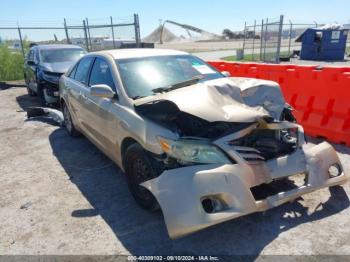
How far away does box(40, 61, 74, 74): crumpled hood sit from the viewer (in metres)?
9.38

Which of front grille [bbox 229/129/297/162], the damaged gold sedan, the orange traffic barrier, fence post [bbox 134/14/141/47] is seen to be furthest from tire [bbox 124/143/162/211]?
fence post [bbox 134/14/141/47]

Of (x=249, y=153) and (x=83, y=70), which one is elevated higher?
(x=83, y=70)

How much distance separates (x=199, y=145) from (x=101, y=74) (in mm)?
2256

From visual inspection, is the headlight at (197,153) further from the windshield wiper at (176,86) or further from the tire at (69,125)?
the tire at (69,125)

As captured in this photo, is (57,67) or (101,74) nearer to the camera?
(101,74)

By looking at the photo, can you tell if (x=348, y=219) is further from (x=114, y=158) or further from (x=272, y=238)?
(x=114, y=158)

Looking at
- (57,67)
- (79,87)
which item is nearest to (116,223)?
(79,87)

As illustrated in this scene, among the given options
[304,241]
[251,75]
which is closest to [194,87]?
[304,241]

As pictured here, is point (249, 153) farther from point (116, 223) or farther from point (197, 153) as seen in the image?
point (116, 223)

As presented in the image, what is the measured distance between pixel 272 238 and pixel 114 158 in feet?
6.99

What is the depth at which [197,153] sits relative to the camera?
2879 mm

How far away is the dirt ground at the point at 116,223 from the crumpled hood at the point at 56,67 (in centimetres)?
508

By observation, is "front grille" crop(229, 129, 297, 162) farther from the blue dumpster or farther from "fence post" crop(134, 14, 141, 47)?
the blue dumpster

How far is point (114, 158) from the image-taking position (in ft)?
13.5
